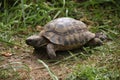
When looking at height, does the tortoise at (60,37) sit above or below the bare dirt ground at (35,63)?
above

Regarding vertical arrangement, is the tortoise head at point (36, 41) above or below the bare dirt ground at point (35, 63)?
above

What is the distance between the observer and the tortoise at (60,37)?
458 cm

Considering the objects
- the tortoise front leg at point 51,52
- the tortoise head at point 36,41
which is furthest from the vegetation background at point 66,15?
the tortoise head at point 36,41

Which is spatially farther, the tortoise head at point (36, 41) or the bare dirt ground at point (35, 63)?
the tortoise head at point (36, 41)

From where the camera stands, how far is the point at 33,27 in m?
5.58

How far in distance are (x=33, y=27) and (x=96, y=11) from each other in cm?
99

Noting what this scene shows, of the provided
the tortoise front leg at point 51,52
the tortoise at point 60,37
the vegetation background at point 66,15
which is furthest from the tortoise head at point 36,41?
the vegetation background at point 66,15

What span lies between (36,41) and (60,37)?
11.1 inches

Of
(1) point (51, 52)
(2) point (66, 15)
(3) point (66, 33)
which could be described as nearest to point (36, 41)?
(1) point (51, 52)

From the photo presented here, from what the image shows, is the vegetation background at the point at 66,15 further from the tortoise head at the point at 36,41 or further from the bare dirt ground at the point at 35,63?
the tortoise head at the point at 36,41

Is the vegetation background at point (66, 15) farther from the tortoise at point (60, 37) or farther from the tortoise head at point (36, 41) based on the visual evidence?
the tortoise head at point (36, 41)

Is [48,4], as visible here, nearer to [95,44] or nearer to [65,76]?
[95,44]

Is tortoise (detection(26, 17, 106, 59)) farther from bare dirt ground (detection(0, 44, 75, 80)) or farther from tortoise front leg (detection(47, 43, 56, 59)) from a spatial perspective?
bare dirt ground (detection(0, 44, 75, 80))

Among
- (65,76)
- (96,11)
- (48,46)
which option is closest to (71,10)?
(96,11)
